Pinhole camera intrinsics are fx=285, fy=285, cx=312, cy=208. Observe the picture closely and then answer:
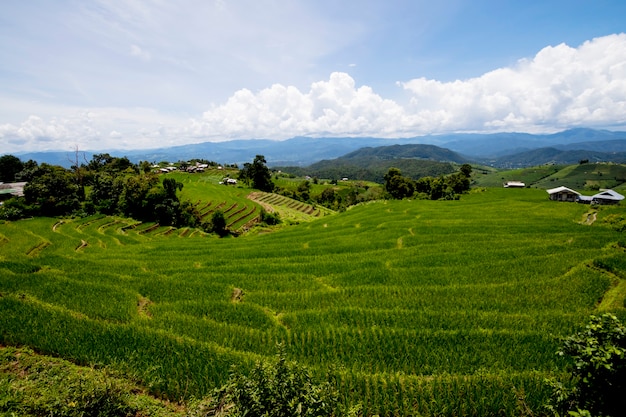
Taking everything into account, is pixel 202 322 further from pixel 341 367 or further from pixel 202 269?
pixel 202 269

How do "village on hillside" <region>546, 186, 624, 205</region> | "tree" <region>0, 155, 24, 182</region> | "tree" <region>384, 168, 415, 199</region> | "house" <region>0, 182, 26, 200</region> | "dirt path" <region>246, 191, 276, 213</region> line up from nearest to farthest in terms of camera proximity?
"village on hillside" <region>546, 186, 624, 205</region>, "house" <region>0, 182, 26, 200</region>, "tree" <region>384, 168, 415, 199</region>, "dirt path" <region>246, 191, 276, 213</region>, "tree" <region>0, 155, 24, 182</region>

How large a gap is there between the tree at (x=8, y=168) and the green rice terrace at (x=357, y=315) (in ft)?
395

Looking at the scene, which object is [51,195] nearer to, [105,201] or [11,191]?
[105,201]

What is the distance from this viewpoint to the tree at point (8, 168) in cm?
9969

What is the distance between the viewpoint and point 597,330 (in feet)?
19.0

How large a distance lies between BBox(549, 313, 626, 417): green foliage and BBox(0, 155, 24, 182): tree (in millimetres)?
143379

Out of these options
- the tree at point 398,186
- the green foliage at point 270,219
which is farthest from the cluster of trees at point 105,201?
the tree at point 398,186

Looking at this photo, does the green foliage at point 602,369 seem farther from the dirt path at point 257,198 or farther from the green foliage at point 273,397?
the dirt path at point 257,198

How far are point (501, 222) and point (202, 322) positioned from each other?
116 ft

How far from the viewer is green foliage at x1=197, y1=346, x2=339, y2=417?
576cm

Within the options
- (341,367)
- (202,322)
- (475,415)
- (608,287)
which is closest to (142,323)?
(202,322)

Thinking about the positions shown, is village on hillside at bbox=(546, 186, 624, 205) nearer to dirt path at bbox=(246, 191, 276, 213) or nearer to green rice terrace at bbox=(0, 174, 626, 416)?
green rice terrace at bbox=(0, 174, 626, 416)

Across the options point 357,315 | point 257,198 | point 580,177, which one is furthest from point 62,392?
point 580,177

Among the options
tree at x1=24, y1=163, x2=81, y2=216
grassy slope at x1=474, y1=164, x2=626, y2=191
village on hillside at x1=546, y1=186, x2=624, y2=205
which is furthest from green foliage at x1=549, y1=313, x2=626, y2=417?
grassy slope at x1=474, y1=164, x2=626, y2=191
